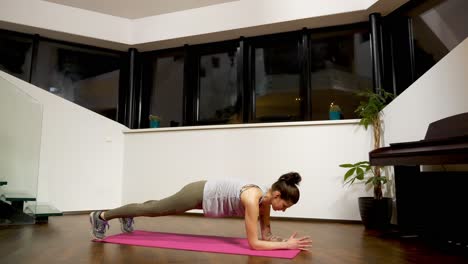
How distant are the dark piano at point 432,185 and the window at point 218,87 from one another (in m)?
2.39

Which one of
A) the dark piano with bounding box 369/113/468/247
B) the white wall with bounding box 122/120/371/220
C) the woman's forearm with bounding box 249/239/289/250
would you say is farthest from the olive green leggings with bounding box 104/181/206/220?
the white wall with bounding box 122/120/371/220

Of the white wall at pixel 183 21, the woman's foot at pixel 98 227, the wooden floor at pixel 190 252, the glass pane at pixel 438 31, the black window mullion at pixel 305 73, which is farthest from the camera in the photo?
the black window mullion at pixel 305 73

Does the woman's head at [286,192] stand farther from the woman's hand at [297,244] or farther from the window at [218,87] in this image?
the window at [218,87]

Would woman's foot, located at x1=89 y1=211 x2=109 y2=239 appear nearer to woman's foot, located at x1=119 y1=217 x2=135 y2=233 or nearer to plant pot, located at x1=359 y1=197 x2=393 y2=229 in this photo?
woman's foot, located at x1=119 y1=217 x2=135 y2=233

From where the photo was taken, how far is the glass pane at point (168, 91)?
16.1ft

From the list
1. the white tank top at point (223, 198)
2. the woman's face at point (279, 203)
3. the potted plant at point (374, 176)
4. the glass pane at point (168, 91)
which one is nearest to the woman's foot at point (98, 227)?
the white tank top at point (223, 198)

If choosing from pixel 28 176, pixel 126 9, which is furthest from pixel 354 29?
pixel 28 176

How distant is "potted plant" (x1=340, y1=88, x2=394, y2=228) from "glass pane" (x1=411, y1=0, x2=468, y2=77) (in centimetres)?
52

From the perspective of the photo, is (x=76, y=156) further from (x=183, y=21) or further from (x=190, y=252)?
(x=190, y=252)

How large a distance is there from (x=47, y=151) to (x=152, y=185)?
4.47ft

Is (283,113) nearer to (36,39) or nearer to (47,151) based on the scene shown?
(47,151)

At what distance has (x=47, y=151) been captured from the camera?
4.08m

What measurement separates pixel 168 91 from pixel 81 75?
1313 mm

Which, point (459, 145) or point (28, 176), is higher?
point (459, 145)
